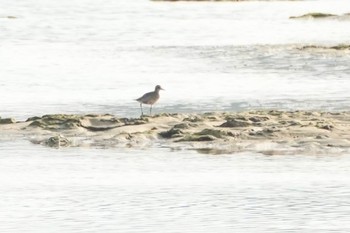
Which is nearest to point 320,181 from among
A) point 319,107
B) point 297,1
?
point 319,107

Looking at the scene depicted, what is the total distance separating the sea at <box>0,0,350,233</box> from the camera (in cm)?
1673

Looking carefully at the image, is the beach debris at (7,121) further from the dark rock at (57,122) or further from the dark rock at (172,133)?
the dark rock at (172,133)

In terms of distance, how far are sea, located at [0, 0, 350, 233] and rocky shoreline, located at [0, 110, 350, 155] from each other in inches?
21.4

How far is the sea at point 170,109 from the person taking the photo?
16.7 metres

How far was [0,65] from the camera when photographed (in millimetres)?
46625

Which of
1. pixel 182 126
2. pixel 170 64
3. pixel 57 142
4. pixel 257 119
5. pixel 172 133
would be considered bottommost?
pixel 57 142

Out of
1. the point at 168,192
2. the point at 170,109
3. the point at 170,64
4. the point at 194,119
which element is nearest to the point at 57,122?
the point at 194,119

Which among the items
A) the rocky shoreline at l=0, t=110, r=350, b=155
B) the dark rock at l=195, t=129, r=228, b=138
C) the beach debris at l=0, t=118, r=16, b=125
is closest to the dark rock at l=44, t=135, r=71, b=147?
the rocky shoreline at l=0, t=110, r=350, b=155

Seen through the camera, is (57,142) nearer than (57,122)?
Yes

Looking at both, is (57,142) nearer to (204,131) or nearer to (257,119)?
(204,131)

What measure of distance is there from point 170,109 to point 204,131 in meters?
7.01

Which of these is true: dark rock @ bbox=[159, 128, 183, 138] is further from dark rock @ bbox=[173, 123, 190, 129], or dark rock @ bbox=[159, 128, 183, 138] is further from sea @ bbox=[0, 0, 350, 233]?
sea @ bbox=[0, 0, 350, 233]

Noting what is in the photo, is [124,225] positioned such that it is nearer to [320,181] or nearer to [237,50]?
[320,181]

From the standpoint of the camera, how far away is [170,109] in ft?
103
